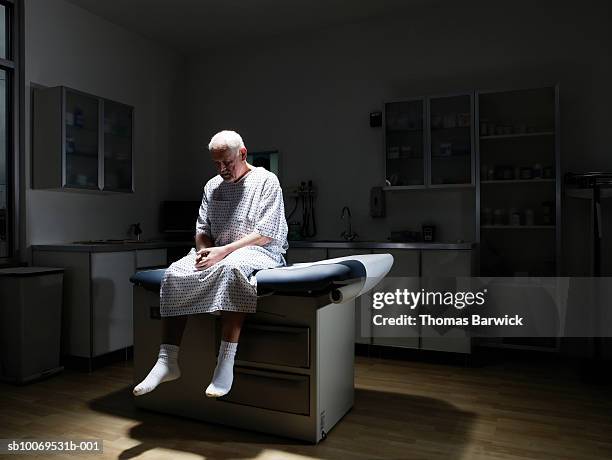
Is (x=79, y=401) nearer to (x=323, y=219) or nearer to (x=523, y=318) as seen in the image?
(x=323, y=219)

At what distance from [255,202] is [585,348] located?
2.91 m

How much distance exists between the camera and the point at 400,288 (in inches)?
153

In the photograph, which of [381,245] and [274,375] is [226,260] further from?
[381,245]

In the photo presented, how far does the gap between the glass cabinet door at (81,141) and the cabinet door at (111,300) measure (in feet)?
2.27

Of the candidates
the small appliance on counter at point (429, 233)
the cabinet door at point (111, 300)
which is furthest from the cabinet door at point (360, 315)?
the cabinet door at point (111, 300)

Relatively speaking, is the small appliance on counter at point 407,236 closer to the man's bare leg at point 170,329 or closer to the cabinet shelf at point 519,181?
the cabinet shelf at point 519,181

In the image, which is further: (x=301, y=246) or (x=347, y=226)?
(x=347, y=226)

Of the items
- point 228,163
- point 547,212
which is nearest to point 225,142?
point 228,163

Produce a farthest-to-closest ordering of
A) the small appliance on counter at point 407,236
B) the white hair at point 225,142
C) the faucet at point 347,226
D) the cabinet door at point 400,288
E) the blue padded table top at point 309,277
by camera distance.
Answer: the faucet at point 347,226 → the small appliance on counter at point 407,236 → the cabinet door at point 400,288 → the white hair at point 225,142 → the blue padded table top at point 309,277

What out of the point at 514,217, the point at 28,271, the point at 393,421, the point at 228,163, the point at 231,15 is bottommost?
the point at 393,421

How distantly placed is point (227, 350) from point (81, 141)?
251 cm

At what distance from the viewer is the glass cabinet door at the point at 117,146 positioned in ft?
13.8

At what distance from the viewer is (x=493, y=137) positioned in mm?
3988

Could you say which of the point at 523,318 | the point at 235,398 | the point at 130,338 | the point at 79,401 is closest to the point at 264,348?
the point at 235,398
